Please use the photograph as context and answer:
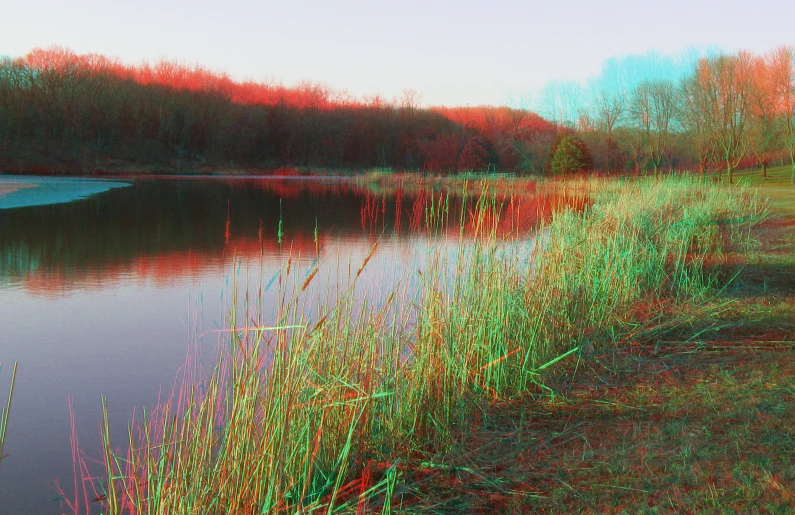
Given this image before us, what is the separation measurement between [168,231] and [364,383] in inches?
364

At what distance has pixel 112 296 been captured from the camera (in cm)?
598

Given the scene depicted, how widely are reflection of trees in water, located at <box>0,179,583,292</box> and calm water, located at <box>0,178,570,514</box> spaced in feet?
0.11

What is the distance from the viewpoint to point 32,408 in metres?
3.41

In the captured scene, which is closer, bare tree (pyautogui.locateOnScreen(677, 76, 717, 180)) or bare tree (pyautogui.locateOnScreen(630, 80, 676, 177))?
bare tree (pyautogui.locateOnScreen(677, 76, 717, 180))

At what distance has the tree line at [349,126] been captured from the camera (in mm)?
23422

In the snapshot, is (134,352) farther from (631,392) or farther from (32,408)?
(631,392)

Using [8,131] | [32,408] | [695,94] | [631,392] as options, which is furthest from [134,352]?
[8,131]

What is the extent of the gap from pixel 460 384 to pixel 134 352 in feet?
7.90

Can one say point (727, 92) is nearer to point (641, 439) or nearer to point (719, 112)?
point (719, 112)

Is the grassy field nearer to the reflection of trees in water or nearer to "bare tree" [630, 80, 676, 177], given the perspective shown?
the reflection of trees in water

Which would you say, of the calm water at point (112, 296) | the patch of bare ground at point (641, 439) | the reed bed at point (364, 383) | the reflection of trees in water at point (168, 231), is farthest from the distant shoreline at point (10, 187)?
the patch of bare ground at point (641, 439)

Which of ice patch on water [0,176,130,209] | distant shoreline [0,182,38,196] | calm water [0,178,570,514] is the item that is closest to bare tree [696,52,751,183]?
calm water [0,178,570,514]

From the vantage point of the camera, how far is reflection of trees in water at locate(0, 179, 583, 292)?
268 inches

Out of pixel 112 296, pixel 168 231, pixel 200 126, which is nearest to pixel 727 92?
pixel 168 231
